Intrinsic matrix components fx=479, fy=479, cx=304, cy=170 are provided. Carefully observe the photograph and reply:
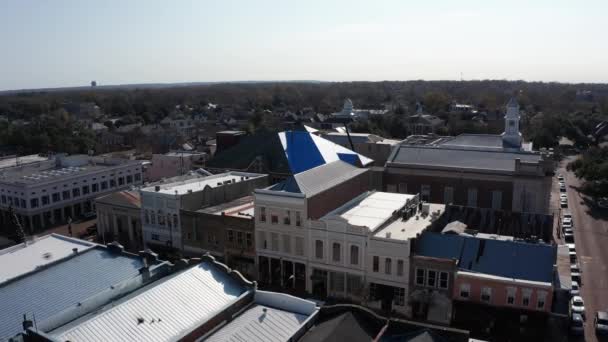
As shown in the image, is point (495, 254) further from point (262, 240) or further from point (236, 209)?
point (236, 209)

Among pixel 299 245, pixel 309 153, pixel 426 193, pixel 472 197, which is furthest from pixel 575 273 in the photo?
pixel 309 153

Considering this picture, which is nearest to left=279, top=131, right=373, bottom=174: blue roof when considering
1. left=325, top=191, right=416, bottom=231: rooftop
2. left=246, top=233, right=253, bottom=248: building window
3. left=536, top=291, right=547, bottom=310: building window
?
left=325, top=191, right=416, bottom=231: rooftop

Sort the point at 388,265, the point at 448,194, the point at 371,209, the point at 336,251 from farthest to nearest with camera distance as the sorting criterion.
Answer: the point at 448,194
the point at 371,209
the point at 336,251
the point at 388,265

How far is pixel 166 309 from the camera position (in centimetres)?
2431

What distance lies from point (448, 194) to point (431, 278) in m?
23.1

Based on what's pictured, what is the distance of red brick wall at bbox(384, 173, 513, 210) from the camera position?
53562 mm

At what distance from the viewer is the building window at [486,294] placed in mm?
33844

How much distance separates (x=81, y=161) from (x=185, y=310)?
56.6m

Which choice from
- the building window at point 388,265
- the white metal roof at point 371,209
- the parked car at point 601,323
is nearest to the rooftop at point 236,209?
the white metal roof at point 371,209

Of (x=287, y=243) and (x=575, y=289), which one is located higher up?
(x=287, y=243)

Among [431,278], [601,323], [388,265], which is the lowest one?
[601,323]

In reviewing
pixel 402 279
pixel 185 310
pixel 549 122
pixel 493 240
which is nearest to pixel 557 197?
pixel 493 240

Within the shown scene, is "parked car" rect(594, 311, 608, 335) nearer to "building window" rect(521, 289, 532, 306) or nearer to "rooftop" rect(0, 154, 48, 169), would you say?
"building window" rect(521, 289, 532, 306)

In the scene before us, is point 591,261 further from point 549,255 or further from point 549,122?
point 549,122
